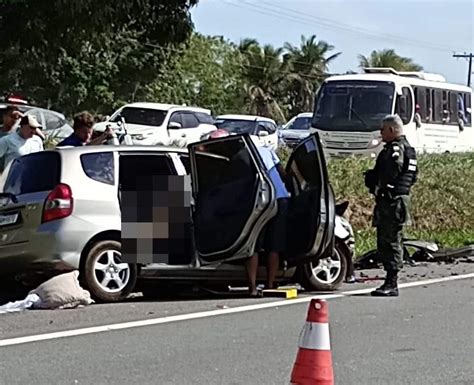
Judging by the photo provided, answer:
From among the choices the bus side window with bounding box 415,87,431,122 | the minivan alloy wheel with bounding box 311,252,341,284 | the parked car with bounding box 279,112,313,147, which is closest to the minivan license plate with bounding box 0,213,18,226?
the minivan alloy wheel with bounding box 311,252,341,284

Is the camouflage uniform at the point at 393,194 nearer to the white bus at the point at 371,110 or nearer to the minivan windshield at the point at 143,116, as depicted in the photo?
the white bus at the point at 371,110

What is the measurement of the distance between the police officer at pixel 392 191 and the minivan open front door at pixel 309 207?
70cm

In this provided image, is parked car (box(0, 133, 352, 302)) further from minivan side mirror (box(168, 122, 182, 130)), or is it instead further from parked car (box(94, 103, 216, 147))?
minivan side mirror (box(168, 122, 182, 130))

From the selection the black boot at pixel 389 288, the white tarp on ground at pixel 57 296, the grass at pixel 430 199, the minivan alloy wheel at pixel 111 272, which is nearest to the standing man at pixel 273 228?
the black boot at pixel 389 288

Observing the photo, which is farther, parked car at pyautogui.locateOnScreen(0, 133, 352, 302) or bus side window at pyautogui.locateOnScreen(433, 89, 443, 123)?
bus side window at pyautogui.locateOnScreen(433, 89, 443, 123)

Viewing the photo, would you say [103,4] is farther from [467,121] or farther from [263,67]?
[263,67]

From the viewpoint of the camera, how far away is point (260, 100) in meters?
66.7

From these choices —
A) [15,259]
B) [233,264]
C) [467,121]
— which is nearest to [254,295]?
[233,264]

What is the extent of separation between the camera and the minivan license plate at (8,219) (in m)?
10.7

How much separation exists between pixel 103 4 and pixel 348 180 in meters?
5.59

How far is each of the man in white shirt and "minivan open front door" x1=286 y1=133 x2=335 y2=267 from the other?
326 centimetres

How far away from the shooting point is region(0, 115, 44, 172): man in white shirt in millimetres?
12445

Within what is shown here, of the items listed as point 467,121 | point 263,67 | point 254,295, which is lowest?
point 254,295

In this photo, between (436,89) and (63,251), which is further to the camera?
(436,89)
